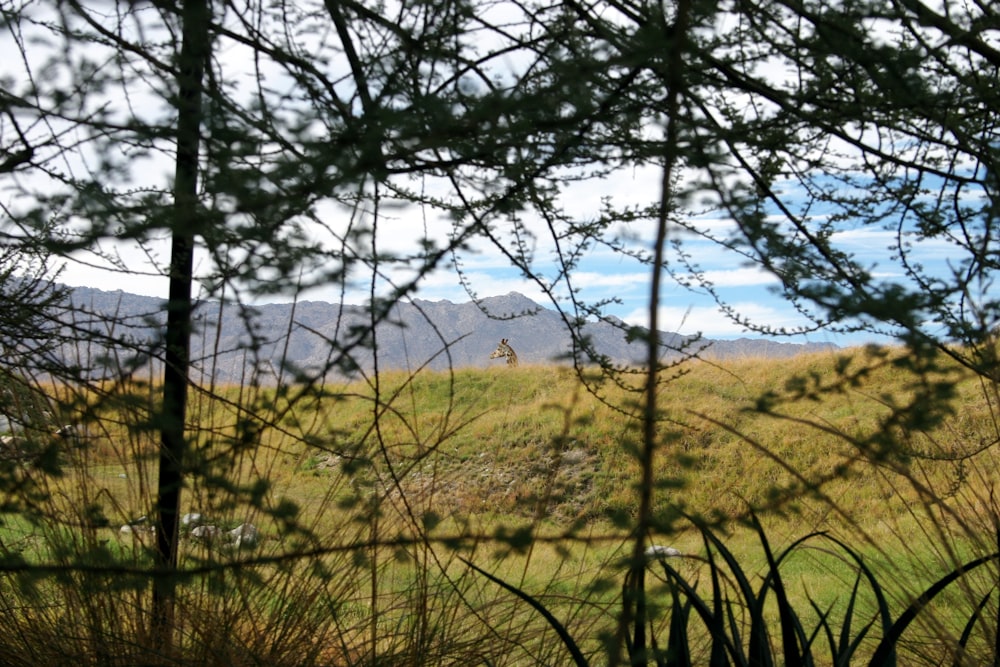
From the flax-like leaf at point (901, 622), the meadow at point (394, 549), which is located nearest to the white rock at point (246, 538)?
the meadow at point (394, 549)

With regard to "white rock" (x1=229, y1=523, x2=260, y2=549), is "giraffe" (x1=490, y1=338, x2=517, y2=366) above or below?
above

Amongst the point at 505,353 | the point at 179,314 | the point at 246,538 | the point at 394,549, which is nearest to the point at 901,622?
the point at 394,549

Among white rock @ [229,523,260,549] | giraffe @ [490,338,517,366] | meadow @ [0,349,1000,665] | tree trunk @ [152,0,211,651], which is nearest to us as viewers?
tree trunk @ [152,0,211,651]

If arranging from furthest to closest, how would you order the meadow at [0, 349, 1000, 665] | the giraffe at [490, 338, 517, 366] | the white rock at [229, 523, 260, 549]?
the giraffe at [490, 338, 517, 366] → the white rock at [229, 523, 260, 549] → the meadow at [0, 349, 1000, 665]

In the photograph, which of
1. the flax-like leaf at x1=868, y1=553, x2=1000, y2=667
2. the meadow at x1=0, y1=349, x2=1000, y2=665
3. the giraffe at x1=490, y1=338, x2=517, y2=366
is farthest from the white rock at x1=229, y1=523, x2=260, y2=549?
the giraffe at x1=490, y1=338, x2=517, y2=366

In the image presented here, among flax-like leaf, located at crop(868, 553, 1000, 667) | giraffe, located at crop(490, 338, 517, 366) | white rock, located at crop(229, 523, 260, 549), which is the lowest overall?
flax-like leaf, located at crop(868, 553, 1000, 667)

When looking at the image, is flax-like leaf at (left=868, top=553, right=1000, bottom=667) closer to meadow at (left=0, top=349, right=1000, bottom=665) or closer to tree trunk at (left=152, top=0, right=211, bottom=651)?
meadow at (left=0, top=349, right=1000, bottom=665)

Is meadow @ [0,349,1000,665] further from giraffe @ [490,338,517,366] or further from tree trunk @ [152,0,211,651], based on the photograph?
giraffe @ [490,338,517,366]

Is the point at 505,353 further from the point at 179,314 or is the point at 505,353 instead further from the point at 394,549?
the point at 394,549

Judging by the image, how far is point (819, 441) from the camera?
693 cm

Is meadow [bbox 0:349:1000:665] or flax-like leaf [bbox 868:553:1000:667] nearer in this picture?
meadow [bbox 0:349:1000:665]

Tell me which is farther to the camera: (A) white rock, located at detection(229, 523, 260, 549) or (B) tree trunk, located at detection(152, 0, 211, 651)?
(A) white rock, located at detection(229, 523, 260, 549)

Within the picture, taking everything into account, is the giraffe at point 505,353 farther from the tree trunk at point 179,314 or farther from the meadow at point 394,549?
the tree trunk at point 179,314

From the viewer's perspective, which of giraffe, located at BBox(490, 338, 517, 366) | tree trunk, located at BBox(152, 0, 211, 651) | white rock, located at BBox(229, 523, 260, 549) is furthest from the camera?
giraffe, located at BBox(490, 338, 517, 366)
